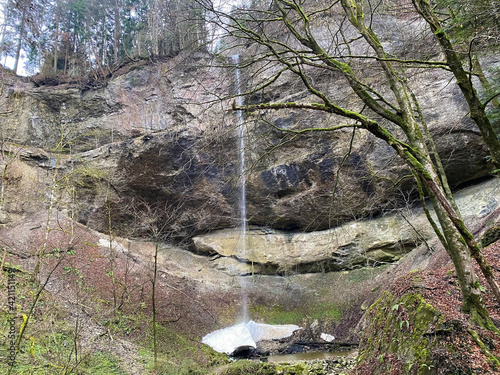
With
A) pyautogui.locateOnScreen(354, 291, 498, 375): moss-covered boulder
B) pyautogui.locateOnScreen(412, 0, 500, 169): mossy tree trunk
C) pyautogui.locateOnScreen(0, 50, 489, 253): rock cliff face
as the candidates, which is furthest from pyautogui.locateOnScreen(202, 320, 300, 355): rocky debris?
pyautogui.locateOnScreen(412, 0, 500, 169): mossy tree trunk

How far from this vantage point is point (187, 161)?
15.4 metres

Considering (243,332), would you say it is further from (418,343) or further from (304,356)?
(418,343)

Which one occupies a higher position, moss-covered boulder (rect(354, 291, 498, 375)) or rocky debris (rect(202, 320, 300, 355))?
moss-covered boulder (rect(354, 291, 498, 375))

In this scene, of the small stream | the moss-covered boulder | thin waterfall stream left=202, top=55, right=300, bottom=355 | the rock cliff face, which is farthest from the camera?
the rock cliff face

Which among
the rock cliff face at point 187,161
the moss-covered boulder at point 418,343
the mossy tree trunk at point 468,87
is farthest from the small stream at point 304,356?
the mossy tree trunk at point 468,87

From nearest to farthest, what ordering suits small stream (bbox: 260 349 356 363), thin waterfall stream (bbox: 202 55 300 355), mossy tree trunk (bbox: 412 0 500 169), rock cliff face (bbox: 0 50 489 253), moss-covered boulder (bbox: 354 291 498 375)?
moss-covered boulder (bbox: 354 291 498 375)
mossy tree trunk (bbox: 412 0 500 169)
small stream (bbox: 260 349 356 363)
thin waterfall stream (bbox: 202 55 300 355)
rock cliff face (bbox: 0 50 489 253)

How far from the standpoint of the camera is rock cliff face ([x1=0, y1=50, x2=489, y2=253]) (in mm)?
13586

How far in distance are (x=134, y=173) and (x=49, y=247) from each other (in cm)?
548

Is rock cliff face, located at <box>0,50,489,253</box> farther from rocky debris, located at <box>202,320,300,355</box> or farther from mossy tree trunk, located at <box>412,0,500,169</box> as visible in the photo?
mossy tree trunk, located at <box>412,0,500,169</box>

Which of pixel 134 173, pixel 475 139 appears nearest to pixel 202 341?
pixel 134 173

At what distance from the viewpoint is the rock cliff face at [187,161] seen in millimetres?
13586

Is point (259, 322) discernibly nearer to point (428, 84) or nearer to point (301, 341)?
point (301, 341)

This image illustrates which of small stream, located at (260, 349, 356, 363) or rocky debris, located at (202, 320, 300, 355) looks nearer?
small stream, located at (260, 349, 356, 363)

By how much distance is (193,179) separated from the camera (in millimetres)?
17281
